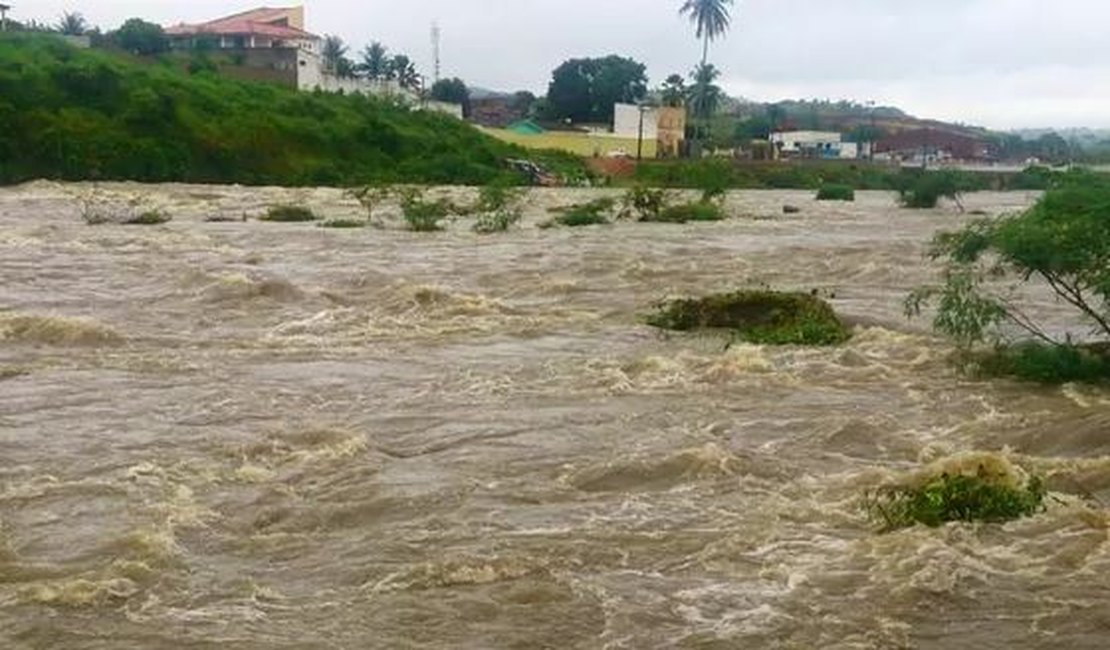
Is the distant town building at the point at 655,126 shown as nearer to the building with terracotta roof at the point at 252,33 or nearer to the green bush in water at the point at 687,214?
the building with terracotta roof at the point at 252,33

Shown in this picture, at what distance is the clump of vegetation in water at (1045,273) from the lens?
41.0ft

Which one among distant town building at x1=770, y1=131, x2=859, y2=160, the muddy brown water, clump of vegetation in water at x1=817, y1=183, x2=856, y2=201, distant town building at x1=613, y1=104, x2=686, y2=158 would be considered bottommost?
clump of vegetation in water at x1=817, y1=183, x2=856, y2=201

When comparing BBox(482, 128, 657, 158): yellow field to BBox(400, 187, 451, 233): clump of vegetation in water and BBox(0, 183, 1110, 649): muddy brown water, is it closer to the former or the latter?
BBox(400, 187, 451, 233): clump of vegetation in water

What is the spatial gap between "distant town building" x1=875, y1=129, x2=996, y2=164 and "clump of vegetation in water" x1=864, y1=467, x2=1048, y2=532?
277 feet

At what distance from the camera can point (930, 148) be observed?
318 feet

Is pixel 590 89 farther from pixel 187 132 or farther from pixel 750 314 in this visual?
pixel 750 314

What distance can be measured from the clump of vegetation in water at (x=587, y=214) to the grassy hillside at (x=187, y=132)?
58.5ft

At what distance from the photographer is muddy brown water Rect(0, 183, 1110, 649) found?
6895 millimetres

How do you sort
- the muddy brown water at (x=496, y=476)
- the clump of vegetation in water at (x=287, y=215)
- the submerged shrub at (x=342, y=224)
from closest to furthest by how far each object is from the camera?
the muddy brown water at (x=496, y=476), the submerged shrub at (x=342, y=224), the clump of vegetation in water at (x=287, y=215)

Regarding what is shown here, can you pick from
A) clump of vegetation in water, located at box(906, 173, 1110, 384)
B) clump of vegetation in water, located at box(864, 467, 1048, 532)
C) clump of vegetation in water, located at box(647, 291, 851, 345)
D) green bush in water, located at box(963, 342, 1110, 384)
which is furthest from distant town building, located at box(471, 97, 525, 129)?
clump of vegetation in water, located at box(864, 467, 1048, 532)

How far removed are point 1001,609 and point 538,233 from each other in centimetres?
2379

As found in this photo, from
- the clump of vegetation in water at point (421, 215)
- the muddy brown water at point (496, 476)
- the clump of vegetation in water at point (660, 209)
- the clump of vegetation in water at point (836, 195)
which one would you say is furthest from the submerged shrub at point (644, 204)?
the clump of vegetation in water at point (836, 195)

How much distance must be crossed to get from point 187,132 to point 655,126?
33.3m

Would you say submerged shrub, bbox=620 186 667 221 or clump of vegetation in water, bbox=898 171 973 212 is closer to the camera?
submerged shrub, bbox=620 186 667 221
